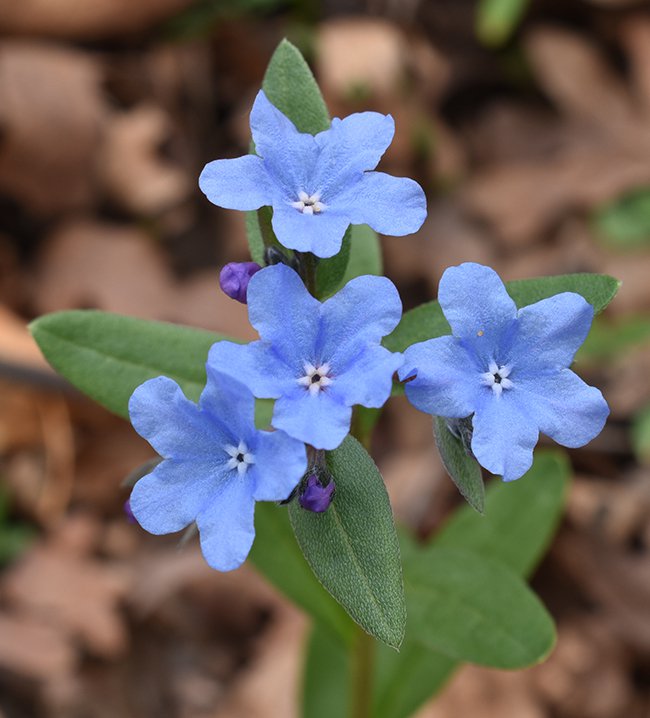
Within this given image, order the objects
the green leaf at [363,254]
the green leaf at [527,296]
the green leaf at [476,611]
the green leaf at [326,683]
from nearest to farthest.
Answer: the green leaf at [527,296], the green leaf at [476,611], the green leaf at [363,254], the green leaf at [326,683]

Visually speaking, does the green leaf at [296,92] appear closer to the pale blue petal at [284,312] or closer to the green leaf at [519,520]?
the pale blue petal at [284,312]

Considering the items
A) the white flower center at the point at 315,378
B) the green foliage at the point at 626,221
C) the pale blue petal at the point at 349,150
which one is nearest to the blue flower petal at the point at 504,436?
the white flower center at the point at 315,378

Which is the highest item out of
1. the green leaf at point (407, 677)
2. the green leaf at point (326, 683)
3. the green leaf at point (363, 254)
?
the green leaf at point (363, 254)

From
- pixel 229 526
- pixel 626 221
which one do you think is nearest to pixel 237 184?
pixel 229 526

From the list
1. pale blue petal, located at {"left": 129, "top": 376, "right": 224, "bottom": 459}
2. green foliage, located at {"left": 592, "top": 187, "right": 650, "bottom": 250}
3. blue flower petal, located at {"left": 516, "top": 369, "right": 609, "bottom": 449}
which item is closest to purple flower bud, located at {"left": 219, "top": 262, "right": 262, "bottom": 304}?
pale blue petal, located at {"left": 129, "top": 376, "right": 224, "bottom": 459}

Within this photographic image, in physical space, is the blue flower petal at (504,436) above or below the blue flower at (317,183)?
below

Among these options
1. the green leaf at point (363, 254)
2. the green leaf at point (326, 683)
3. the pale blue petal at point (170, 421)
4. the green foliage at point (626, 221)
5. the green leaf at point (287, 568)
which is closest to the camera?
the pale blue petal at point (170, 421)

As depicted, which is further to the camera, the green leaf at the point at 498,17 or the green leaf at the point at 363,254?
the green leaf at the point at 498,17
